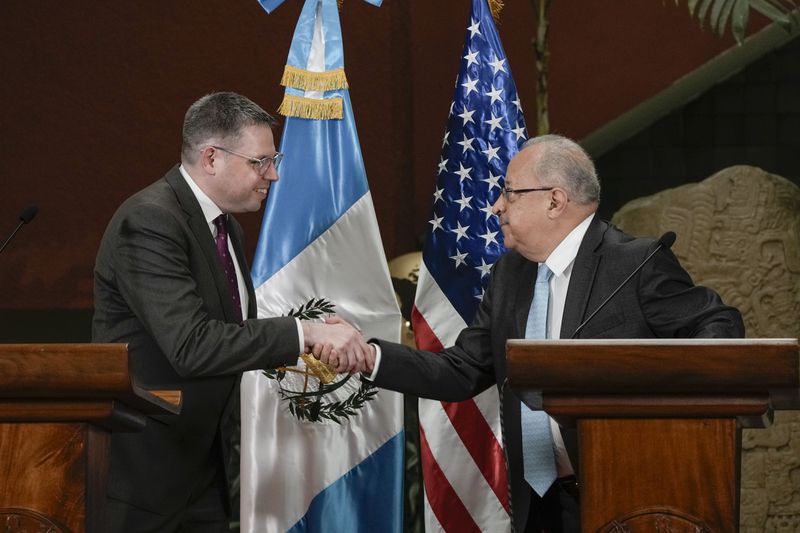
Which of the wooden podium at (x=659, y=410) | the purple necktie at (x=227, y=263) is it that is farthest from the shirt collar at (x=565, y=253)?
the wooden podium at (x=659, y=410)

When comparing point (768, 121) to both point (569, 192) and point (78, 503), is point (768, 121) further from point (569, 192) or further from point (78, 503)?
point (78, 503)

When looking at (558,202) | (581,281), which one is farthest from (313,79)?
(581,281)

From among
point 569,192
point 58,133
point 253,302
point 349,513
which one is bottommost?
point 349,513

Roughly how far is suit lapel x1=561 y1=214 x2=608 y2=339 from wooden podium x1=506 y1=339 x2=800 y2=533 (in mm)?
759

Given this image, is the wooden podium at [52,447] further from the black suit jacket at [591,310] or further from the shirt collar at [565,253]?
the shirt collar at [565,253]

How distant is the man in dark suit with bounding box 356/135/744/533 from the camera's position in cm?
277

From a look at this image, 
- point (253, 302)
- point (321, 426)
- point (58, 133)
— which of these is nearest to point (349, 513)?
point (321, 426)

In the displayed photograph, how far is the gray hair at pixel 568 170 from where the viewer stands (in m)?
3.00

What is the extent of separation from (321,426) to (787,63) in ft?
9.65

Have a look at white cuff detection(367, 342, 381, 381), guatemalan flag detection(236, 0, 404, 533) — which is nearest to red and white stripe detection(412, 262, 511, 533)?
guatemalan flag detection(236, 0, 404, 533)

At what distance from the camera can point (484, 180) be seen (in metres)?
3.86

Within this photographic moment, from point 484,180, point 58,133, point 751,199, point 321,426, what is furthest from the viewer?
point 58,133

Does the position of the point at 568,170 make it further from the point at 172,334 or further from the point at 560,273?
the point at 172,334

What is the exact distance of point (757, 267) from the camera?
14.1ft
